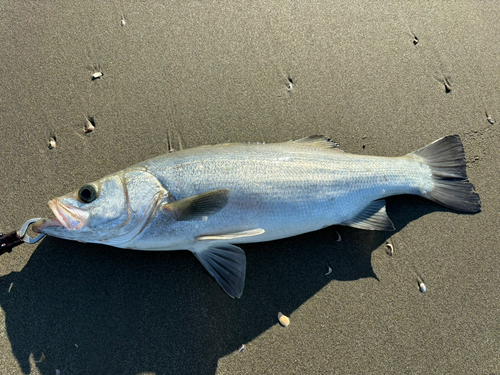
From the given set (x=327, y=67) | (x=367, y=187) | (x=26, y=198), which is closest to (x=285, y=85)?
(x=327, y=67)

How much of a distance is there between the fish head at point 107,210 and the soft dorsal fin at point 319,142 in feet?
4.37

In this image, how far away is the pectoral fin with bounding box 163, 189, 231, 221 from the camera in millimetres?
2041

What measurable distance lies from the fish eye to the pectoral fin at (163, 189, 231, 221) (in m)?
0.53

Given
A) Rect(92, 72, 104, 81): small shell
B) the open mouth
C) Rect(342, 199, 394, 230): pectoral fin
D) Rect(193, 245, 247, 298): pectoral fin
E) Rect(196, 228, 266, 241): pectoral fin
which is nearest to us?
the open mouth

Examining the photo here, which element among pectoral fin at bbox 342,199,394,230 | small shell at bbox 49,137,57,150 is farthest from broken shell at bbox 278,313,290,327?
small shell at bbox 49,137,57,150

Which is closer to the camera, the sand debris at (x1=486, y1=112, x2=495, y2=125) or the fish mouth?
the fish mouth

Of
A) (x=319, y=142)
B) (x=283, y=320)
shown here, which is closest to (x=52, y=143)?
(x=319, y=142)

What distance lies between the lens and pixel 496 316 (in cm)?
253

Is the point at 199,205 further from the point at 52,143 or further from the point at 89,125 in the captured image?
the point at 52,143

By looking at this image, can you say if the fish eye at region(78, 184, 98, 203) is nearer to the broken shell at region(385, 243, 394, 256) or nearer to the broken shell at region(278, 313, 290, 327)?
the broken shell at region(278, 313, 290, 327)

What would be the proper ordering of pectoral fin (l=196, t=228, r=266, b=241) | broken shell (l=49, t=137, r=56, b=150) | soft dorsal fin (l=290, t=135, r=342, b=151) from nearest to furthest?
pectoral fin (l=196, t=228, r=266, b=241)
soft dorsal fin (l=290, t=135, r=342, b=151)
broken shell (l=49, t=137, r=56, b=150)

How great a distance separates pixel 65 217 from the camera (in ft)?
6.43

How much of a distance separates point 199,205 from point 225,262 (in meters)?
0.57

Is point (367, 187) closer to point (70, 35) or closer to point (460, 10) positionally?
point (460, 10)
